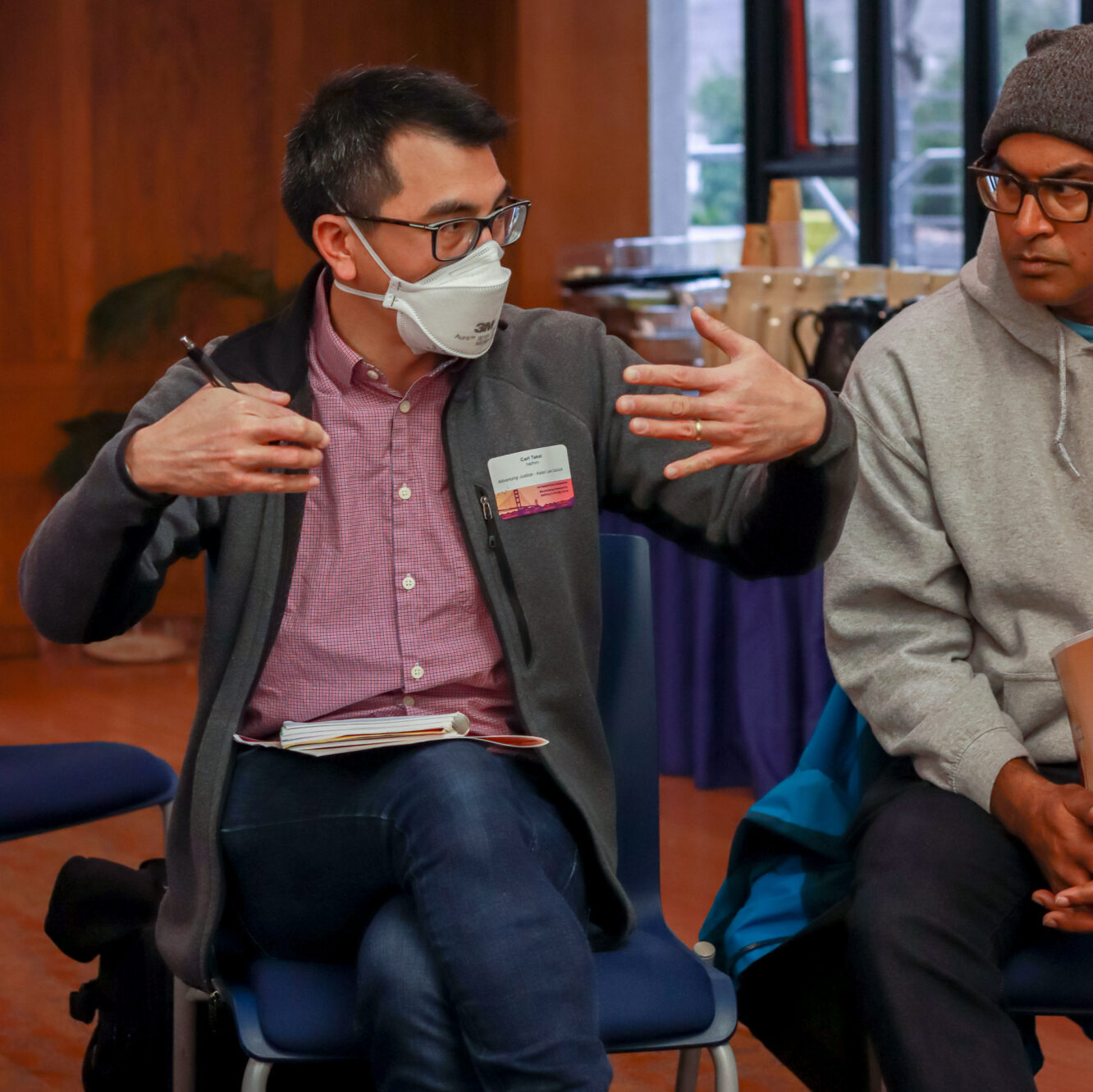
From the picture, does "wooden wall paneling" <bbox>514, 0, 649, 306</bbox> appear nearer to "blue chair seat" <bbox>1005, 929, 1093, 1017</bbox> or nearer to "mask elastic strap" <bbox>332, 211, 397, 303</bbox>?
"mask elastic strap" <bbox>332, 211, 397, 303</bbox>

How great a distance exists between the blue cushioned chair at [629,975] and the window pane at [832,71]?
380 centimetres

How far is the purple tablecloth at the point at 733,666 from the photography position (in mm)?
3105

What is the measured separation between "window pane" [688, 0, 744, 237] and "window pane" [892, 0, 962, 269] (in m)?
0.83

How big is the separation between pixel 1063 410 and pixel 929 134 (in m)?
3.40

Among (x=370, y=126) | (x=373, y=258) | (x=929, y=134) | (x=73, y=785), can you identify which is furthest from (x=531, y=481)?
(x=929, y=134)

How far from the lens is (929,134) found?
4832mm

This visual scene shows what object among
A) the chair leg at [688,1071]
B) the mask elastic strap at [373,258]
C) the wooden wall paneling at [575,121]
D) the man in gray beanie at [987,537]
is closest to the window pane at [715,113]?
the wooden wall paneling at [575,121]

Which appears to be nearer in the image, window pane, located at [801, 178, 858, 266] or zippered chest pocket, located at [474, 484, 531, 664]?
zippered chest pocket, located at [474, 484, 531, 664]

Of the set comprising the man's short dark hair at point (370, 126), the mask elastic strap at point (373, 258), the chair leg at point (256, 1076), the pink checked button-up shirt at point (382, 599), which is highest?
the man's short dark hair at point (370, 126)

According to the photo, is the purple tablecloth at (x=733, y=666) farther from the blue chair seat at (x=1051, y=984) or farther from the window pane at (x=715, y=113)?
the window pane at (x=715, y=113)

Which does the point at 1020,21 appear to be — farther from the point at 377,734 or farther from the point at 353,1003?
the point at 353,1003

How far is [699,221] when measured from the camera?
228 inches

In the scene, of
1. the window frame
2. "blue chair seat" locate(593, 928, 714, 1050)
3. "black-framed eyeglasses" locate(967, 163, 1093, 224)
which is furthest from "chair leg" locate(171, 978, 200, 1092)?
the window frame

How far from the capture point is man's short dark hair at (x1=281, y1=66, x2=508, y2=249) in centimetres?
164
